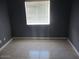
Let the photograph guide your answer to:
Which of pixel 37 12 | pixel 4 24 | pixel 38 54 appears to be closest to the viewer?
pixel 38 54

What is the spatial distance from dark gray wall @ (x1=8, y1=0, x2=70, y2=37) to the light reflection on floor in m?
1.36

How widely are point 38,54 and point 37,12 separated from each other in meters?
1.93

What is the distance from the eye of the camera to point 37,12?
4566mm

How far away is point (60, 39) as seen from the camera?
4699 millimetres

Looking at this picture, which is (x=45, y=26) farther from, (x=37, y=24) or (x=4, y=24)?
(x=4, y=24)

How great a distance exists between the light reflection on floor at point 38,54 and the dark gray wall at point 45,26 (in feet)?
4.46

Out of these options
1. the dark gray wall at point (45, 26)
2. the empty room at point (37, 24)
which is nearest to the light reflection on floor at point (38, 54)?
the empty room at point (37, 24)

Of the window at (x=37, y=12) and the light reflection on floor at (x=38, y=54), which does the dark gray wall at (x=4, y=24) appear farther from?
the light reflection on floor at (x=38, y=54)

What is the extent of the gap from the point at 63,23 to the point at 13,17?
83.8 inches

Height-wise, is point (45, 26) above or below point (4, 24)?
below

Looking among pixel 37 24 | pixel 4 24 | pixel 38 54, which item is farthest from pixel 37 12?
pixel 38 54

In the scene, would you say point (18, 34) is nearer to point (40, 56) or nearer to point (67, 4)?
point (40, 56)

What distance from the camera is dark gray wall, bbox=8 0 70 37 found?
4.45 m

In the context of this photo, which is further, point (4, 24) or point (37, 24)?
point (37, 24)
